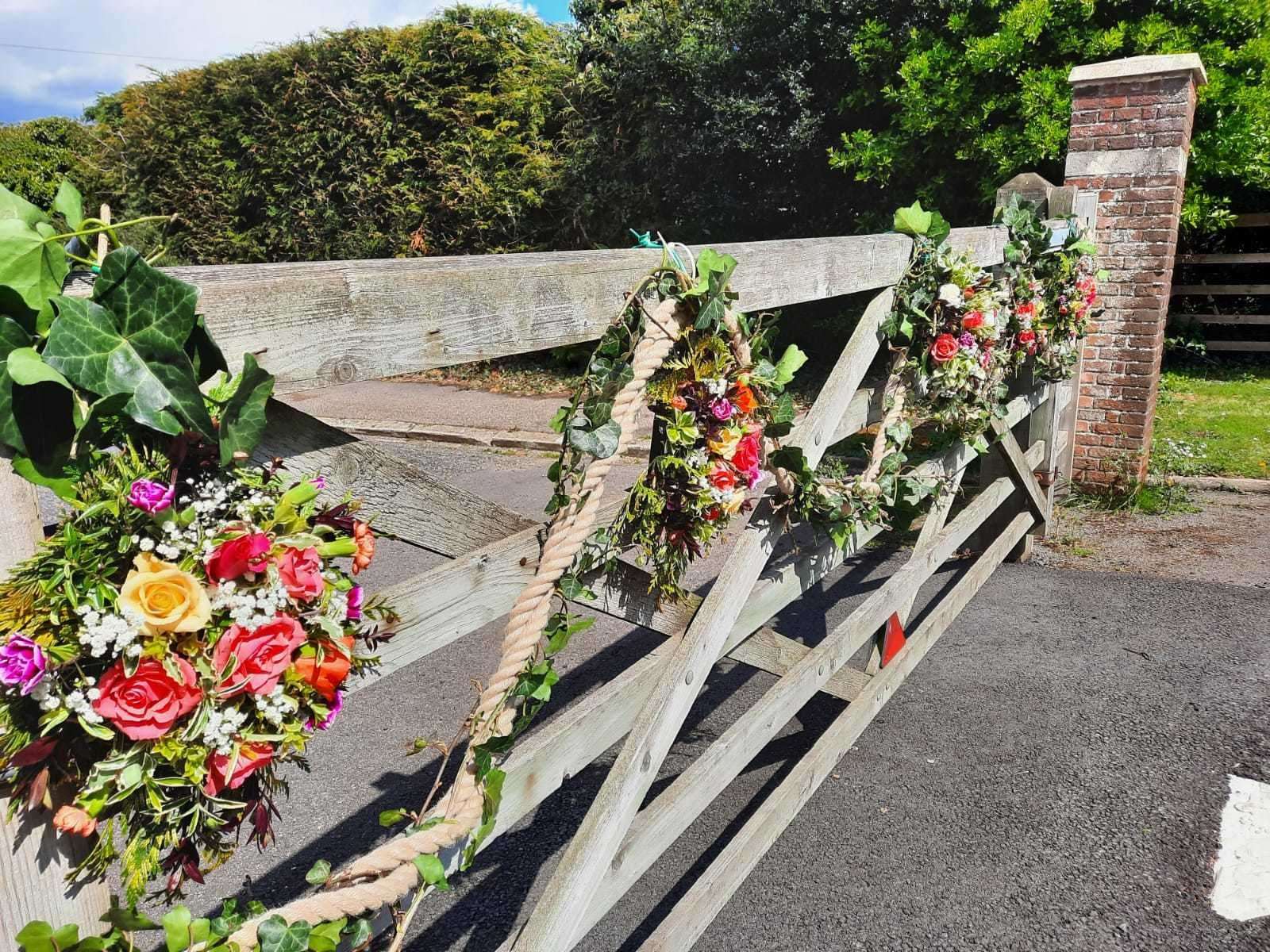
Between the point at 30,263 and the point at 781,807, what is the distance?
2397 mm

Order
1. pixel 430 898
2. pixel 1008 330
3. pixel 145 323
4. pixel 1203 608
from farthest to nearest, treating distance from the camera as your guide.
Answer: pixel 1203 608, pixel 1008 330, pixel 430 898, pixel 145 323

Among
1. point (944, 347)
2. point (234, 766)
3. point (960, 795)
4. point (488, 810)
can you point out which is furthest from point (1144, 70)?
point (234, 766)

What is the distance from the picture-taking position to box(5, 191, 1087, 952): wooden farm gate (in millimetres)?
1387

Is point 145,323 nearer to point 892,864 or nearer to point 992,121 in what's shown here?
point 892,864

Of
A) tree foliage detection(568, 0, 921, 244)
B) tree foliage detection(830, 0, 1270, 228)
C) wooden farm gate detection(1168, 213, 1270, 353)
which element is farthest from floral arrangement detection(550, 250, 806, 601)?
wooden farm gate detection(1168, 213, 1270, 353)

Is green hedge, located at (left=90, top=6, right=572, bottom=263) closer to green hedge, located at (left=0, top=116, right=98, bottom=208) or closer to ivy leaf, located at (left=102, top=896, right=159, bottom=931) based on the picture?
green hedge, located at (left=0, top=116, right=98, bottom=208)

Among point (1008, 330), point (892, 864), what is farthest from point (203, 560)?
point (1008, 330)

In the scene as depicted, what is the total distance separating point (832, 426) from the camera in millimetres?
2674

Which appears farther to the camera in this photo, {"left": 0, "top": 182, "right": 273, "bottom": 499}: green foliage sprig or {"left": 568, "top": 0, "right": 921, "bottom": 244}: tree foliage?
{"left": 568, "top": 0, "right": 921, "bottom": 244}: tree foliage

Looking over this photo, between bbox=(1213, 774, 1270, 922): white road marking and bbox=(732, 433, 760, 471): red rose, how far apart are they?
1964 millimetres

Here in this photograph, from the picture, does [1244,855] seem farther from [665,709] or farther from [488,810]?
[488,810]

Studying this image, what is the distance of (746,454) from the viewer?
2.18 metres

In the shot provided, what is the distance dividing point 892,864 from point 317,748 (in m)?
2.22

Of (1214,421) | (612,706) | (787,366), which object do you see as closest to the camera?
(612,706)
